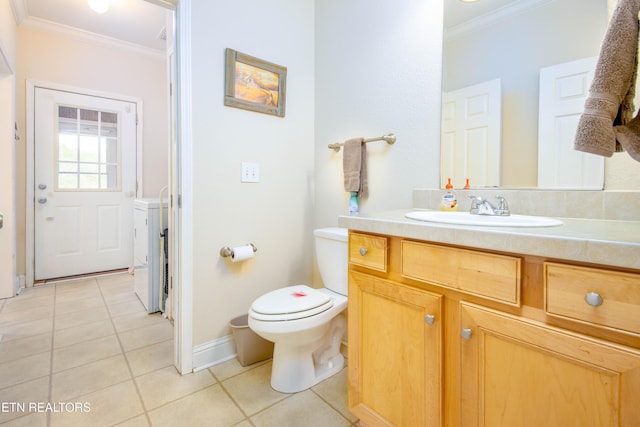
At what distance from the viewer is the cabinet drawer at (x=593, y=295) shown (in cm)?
58

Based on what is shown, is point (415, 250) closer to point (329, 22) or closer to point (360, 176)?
point (360, 176)

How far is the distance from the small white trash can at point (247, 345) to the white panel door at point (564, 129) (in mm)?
1570

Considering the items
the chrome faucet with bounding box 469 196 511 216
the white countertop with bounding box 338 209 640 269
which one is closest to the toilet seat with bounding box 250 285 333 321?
the white countertop with bounding box 338 209 640 269

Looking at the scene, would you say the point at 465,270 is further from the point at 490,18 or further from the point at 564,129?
the point at 490,18

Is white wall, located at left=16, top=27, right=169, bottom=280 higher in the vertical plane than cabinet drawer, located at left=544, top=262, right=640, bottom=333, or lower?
higher

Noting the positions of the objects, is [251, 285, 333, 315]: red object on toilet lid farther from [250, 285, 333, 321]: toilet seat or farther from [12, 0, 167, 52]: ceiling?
[12, 0, 167, 52]: ceiling

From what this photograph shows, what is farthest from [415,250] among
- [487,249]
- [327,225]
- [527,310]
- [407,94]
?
[327,225]

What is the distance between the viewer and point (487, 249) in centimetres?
78

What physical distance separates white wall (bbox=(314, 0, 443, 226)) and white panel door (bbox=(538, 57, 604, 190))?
416 millimetres

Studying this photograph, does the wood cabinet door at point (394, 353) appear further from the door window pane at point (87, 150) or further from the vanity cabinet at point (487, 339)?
the door window pane at point (87, 150)

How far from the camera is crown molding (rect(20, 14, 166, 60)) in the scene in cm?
293

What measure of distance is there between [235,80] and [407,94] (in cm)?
96

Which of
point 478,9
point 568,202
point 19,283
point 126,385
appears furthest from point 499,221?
point 19,283

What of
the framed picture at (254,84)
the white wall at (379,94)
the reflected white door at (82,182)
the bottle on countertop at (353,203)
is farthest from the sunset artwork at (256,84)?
the reflected white door at (82,182)
